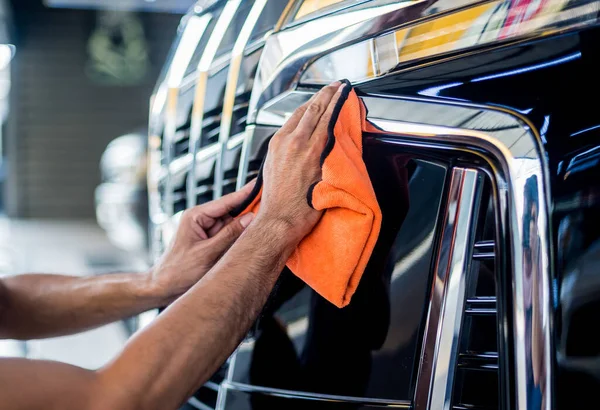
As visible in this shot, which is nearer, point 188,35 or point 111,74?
point 188,35

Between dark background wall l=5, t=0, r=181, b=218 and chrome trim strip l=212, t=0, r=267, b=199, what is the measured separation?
7673 mm

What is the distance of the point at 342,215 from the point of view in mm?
676

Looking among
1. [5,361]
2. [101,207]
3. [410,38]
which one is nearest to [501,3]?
[410,38]

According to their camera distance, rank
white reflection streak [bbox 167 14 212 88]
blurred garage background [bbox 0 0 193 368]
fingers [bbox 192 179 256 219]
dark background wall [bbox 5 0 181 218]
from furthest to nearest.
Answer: dark background wall [bbox 5 0 181 218]
blurred garage background [bbox 0 0 193 368]
white reflection streak [bbox 167 14 212 88]
fingers [bbox 192 179 256 219]

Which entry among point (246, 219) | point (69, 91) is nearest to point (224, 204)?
point (246, 219)

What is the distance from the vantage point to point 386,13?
2.24ft

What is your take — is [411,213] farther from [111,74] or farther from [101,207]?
[111,74]

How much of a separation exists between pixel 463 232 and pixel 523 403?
18cm

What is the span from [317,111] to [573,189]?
0.29m

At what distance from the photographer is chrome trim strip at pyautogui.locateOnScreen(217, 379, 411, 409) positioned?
0.69m

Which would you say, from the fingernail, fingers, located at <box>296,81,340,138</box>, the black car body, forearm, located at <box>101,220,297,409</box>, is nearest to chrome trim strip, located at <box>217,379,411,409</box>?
the black car body

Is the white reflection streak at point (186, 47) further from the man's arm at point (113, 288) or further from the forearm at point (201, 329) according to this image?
the forearm at point (201, 329)

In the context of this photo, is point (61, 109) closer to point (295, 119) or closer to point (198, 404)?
point (198, 404)

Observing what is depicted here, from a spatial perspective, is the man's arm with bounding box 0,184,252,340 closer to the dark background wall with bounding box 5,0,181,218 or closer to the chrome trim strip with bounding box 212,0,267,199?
the chrome trim strip with bounding box 212,0,267,199
